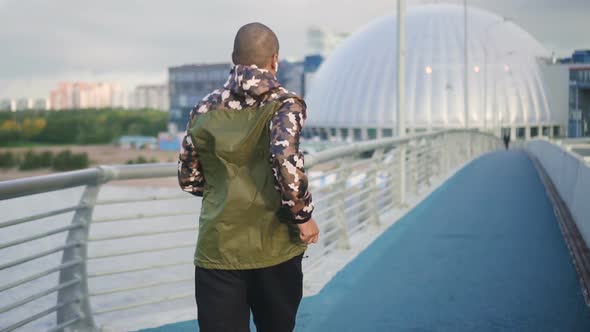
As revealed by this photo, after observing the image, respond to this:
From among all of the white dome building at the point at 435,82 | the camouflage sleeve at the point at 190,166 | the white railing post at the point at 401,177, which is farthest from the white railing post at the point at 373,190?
the white dome building at the point at 435,82

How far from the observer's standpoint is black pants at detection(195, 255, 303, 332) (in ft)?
10.6

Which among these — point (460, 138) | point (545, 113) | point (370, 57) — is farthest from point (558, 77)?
point (460, 138)

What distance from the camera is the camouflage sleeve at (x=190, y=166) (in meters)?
3.32

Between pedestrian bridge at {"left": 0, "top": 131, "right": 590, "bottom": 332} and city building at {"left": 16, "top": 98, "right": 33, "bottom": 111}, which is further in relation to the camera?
city building at {"left": 16, "top": 98, "right": 33, "bottom": 111}

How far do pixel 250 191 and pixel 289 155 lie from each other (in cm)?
23

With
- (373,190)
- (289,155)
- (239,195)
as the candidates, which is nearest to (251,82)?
(289,155)

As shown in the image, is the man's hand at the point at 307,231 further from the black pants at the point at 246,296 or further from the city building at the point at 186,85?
the city building at the point at 186,85

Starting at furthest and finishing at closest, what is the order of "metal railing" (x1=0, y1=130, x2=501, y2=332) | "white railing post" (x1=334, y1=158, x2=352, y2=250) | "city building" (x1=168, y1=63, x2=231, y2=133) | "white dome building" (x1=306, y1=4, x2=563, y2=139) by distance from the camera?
1. "city building" (x1=168, y1=63, x2=231, y2=133)
2. "white dome building" (x1=306, y1=4, x2=563, y2=139)
3. "white railing post" (x1=334, y1=158, x2=352, y2=250)
4. "metal railing" (x1=0, y1=130, x2=501, y2=332)

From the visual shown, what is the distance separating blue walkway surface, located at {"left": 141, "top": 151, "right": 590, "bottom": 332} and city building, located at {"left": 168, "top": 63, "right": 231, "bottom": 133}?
128192 mm

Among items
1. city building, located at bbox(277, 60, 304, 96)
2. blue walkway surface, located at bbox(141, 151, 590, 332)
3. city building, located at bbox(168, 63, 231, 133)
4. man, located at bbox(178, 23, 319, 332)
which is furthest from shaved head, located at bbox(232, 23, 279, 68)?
city building, located at bbox(277, 60, 304, 96)

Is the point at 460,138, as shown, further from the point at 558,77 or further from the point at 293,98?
the point at 558,77

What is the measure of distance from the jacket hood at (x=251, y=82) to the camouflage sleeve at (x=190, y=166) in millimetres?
179

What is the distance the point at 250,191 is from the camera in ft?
10.3

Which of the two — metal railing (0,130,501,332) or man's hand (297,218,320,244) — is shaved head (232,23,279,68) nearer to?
man's hand (297,218,320,244)
